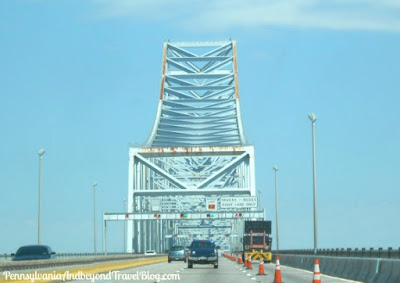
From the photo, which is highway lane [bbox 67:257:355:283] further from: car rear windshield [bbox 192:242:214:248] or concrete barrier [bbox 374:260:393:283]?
car rear windshield [bbox 192:242:214:248]

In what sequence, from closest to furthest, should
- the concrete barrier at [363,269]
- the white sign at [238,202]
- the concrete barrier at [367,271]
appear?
the concrete barrier at [363,269]
the concrete barrier at [367,271]
the white sign at [238,202]

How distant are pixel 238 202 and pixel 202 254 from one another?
56060 millimetres

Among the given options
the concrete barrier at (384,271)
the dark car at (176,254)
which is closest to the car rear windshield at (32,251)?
the concrete barrier at (384,271)

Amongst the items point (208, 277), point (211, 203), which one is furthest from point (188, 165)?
point (208, 277)

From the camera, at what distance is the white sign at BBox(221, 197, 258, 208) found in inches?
4341

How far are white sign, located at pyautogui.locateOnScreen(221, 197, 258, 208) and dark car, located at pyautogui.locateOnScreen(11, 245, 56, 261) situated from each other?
64.2 m

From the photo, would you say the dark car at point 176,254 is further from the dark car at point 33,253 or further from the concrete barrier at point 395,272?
the concrete barrier at point 395,272

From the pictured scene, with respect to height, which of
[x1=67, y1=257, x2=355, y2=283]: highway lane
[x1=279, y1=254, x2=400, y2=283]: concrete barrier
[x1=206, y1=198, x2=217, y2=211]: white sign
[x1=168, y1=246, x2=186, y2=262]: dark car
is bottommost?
[x1=168, y1=246, x2=186, y2=262]: dark car

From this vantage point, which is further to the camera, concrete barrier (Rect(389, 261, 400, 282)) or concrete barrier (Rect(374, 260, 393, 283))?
concrete barrier (Rect(374, 260, 393, 283))

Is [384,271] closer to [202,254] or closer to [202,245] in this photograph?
[202,254]

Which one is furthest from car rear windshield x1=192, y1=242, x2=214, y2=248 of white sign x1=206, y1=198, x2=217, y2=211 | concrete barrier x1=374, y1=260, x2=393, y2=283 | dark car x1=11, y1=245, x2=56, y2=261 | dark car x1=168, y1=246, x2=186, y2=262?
white sign x1=206, y1=198, x2=217, y2=211

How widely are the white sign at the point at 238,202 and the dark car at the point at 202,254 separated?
180 feet

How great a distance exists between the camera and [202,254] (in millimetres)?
54406

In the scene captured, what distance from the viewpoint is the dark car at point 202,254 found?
54.0m
